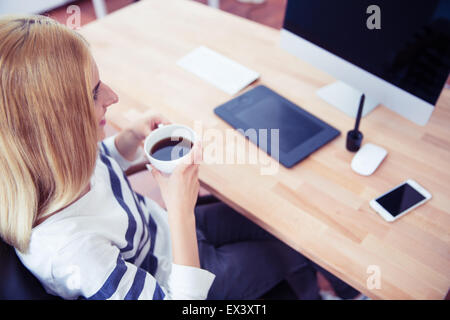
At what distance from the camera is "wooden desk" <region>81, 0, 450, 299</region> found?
76 cm

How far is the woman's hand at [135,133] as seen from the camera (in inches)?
39.1

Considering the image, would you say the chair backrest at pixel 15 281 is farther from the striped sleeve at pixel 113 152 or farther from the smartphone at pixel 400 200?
A: the smartphone at pixel 400 200

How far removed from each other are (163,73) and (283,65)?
419 millimetres

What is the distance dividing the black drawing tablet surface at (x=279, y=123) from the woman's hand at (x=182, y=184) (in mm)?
260

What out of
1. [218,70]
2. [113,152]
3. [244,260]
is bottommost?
[244,260]

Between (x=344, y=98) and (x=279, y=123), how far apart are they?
0.80 feet

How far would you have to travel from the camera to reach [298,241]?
0.79m

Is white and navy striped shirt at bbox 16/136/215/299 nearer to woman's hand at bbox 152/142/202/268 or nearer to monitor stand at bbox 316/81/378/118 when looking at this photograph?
woman's hand at bbox 152/142/202/268

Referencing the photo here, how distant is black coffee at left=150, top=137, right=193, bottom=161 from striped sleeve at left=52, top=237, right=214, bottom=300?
0.75 ft

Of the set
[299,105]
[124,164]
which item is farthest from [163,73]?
[299,105]

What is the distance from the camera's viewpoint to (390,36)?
85 centimetres

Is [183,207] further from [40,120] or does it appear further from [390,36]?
[390,36]

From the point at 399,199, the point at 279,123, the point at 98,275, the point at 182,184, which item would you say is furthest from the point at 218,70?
the point at 98,275

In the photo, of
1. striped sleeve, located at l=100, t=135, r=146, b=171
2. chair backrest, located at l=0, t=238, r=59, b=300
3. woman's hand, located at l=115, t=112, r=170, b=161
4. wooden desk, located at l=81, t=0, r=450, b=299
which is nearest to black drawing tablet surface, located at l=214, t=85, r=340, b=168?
wooden desk, located at l=81, t=0, r=450, b=299
